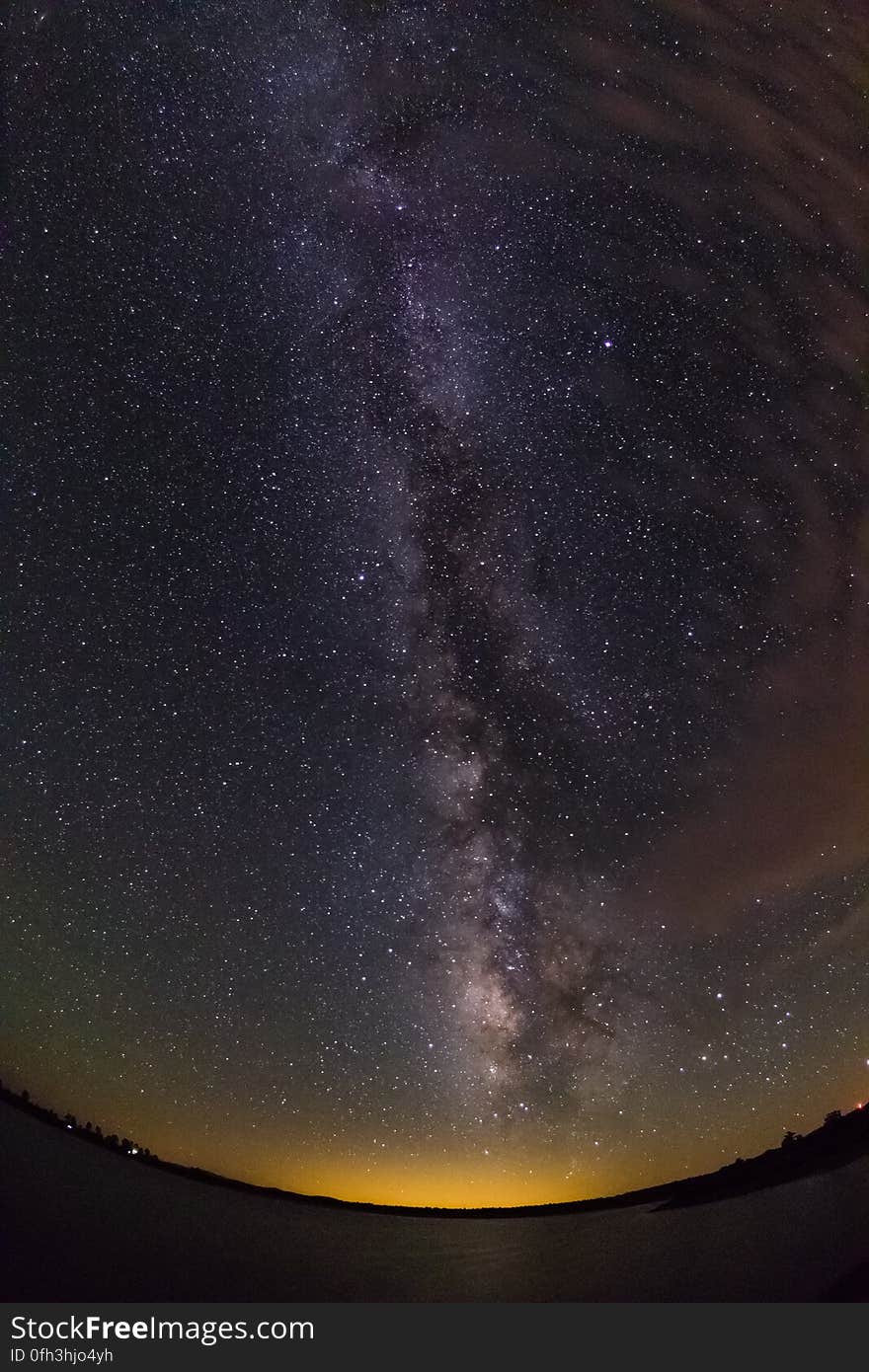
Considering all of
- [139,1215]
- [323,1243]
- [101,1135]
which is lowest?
[323,1243]

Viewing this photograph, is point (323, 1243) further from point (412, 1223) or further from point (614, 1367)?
point (614, 1367)

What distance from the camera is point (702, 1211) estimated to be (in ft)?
19.8

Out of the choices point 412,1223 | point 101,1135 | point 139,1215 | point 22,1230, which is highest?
point 22,1230

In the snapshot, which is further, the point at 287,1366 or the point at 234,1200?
the point at 234,1200

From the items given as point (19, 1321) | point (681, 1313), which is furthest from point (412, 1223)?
point (19, 1321)

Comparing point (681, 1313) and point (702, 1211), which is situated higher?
point (681, 1313)

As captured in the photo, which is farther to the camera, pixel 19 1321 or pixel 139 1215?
pixel 139 1215

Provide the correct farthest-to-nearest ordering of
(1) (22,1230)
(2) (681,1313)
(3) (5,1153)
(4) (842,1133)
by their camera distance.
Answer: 1. (4) (842,1133)
2. (3) (5,1153)
3. (1) (22,1230)
4. (2) (681,1313)

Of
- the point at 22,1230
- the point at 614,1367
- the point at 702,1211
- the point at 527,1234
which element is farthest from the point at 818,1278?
the point at 22,1230

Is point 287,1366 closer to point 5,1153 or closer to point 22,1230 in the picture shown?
point 22,1230

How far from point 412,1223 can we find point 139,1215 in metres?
2.70

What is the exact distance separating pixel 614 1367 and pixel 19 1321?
255cm

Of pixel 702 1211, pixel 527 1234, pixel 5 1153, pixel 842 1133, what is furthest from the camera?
pixel 527 1234

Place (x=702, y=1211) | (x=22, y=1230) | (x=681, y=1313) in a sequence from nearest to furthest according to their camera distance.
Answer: (x=681, y=1313) < (x=22, y=1230) < (x=702, y=1211)
